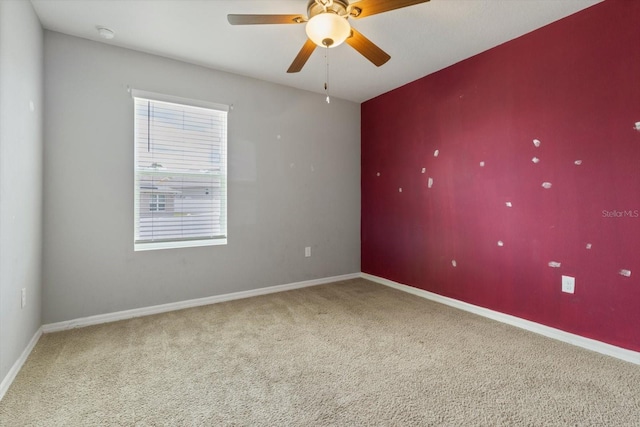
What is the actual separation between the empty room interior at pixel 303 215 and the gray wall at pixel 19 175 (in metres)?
0.02

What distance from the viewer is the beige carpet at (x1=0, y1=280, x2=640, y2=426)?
4.82 ft

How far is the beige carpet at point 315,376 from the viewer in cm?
147

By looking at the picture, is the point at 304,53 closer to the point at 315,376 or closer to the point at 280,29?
the point at 280,29

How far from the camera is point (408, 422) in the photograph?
4.65 ft

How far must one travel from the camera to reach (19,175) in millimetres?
1899

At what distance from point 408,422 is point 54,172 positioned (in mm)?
3048

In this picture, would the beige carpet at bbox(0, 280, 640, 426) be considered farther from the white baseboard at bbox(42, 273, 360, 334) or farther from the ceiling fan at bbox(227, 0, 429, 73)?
the ceiling fan at bbox(227, 0, 429, 73)

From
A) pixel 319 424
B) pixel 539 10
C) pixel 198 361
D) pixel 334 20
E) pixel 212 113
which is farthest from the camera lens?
pixel 212 113

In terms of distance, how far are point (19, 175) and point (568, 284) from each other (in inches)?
152

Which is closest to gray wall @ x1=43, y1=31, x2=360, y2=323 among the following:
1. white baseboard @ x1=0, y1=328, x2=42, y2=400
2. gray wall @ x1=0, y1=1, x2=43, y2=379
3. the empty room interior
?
the empty room interior

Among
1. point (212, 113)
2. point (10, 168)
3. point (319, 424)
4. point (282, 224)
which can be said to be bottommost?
point (319, 424)

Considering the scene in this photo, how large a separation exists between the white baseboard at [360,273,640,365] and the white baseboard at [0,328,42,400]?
332 centimetres

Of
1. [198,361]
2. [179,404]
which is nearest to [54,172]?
[198,361]

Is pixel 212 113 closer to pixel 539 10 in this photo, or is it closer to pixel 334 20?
pixel 334 20
